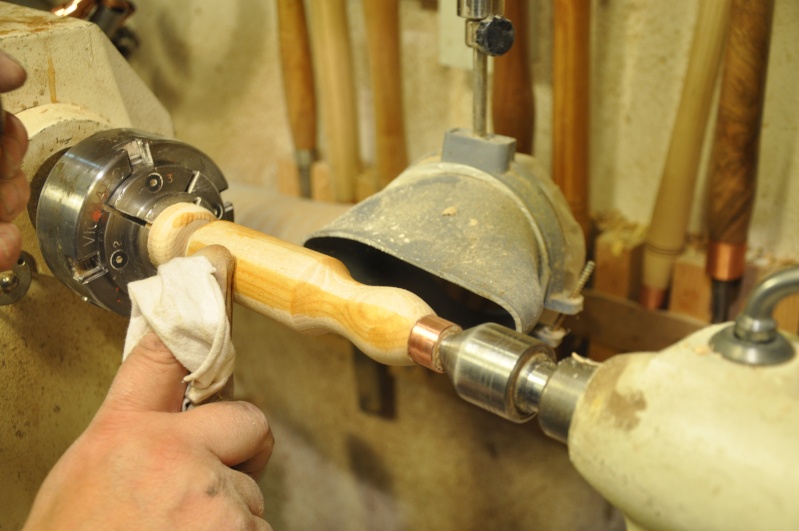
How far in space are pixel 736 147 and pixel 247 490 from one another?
0.56 meters

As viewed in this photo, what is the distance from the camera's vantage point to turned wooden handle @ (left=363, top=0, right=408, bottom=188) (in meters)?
0.86

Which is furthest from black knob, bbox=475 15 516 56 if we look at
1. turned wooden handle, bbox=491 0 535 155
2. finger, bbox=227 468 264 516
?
finger, bbox=227 468 264 516

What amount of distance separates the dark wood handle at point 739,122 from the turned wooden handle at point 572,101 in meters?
0.14

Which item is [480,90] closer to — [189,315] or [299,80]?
[189,315]

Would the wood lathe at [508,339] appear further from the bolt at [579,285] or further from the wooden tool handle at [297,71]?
the wooden tool handle at [297,71]

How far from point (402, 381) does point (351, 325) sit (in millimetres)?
604

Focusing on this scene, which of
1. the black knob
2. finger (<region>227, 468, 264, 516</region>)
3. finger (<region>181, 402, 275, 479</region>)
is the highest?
the black knob

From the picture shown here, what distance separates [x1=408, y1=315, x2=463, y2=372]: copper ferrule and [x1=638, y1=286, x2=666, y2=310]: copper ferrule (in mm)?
455

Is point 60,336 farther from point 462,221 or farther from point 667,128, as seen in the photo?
point 667,128

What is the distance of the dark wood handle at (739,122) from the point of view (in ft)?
2.12

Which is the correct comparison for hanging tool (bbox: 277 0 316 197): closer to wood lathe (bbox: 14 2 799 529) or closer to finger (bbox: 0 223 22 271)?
wood lathe (bbox: 14 2 799 529)

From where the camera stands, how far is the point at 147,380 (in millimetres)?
494

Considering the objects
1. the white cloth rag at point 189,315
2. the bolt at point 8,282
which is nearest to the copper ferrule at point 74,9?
the bolt at point 8,282

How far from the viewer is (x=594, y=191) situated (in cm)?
89
